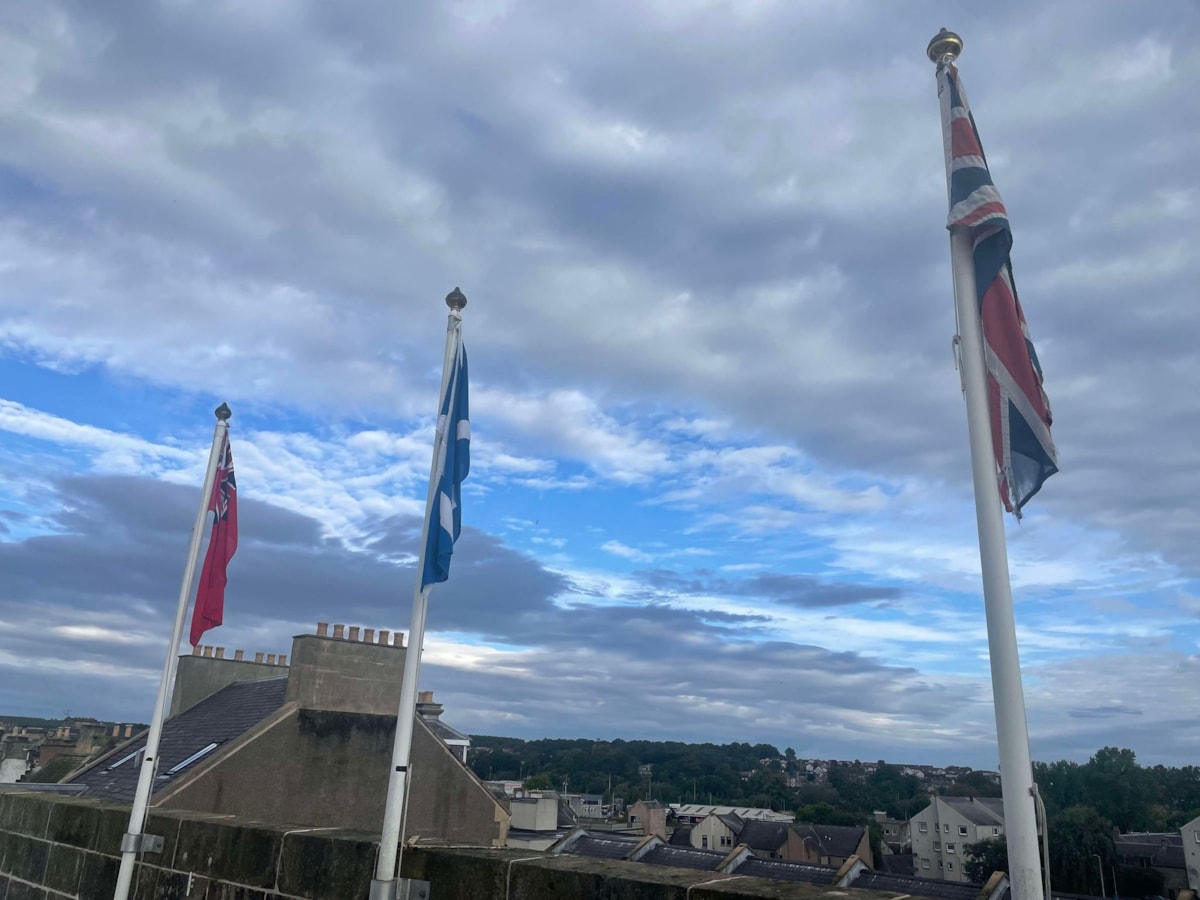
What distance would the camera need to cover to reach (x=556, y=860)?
16.0 feet

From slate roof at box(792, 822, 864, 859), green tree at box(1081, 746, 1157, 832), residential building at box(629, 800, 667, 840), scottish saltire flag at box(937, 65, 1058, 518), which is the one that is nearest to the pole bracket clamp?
scottish saltire flag at box(937, 65, 1058, 518)

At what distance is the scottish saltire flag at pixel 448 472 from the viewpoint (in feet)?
19.0

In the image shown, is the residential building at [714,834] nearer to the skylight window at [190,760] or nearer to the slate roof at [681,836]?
the slate roof at [681,836]

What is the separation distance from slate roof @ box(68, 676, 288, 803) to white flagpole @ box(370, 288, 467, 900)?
12.4 meters

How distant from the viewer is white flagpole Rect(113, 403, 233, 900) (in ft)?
22.7

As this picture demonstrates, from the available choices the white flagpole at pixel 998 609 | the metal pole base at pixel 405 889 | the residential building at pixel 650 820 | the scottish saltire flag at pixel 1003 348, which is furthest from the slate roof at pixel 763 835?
the white flagpole at pixel 998 609

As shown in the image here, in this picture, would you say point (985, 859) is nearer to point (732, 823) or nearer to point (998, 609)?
point (732, 823)

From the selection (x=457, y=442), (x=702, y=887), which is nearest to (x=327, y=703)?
(x=457, y=442)

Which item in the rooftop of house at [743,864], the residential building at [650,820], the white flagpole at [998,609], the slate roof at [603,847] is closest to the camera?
the white flagpole at [998,609]

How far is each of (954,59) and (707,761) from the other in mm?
170865

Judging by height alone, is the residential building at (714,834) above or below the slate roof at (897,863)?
above

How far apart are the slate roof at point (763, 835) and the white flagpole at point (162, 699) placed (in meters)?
63.3

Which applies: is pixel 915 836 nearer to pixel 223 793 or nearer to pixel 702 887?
pixel 223 793

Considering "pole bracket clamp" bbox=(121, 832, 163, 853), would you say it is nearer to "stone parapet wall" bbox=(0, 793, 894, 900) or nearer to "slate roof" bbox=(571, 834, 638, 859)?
"stone parapet wall" bbox=(0, 793, 894, 900)
